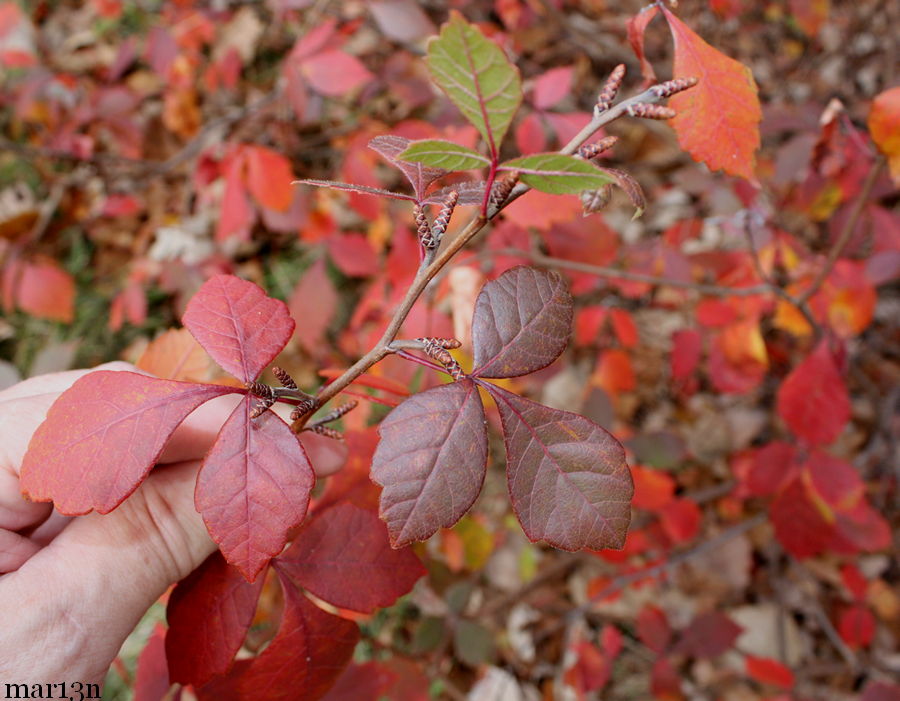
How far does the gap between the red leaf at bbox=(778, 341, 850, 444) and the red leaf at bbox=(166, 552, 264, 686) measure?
1153 millimetres

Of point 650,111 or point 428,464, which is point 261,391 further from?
point 650,111

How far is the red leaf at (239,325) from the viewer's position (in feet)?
2.01

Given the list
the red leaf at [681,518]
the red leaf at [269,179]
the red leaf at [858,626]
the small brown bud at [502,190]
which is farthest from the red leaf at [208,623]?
the red leaf at [858,626]

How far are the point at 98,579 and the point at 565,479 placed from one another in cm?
61

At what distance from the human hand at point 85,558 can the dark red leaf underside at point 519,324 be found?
17.5 inches

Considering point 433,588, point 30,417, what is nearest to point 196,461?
point 30,417

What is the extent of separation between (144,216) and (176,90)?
2.10ft

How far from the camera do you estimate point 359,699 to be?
105 centimetres

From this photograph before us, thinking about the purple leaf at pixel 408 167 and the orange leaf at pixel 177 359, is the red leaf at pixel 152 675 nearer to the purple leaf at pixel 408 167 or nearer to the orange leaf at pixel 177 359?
the orange leaf at pixel 177 359

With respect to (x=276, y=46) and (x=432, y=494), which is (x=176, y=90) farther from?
(x=432, y=494)

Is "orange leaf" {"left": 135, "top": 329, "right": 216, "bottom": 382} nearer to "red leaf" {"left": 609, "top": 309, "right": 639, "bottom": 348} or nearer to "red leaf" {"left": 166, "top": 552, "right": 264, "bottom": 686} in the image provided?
"red leaf" {"left": 166, "top": 552, "right": 264, "bottom": 686}

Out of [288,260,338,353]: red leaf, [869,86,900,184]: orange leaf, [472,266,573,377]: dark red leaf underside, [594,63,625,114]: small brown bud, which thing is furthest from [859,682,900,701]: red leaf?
[288,260,338,353]: red leaf

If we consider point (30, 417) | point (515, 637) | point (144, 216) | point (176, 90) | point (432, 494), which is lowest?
point (515, 637)

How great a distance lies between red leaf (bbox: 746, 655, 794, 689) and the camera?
1.67 meters
